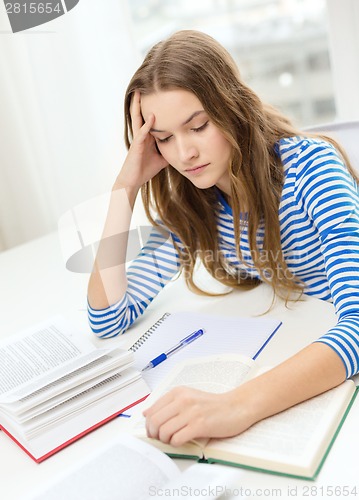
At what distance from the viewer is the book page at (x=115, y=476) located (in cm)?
72

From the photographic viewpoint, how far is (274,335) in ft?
3.48

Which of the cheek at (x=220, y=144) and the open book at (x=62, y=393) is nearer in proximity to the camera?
the open book at (x=62, y=393)

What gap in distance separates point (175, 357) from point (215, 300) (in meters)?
0.25

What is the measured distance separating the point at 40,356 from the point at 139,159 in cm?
46

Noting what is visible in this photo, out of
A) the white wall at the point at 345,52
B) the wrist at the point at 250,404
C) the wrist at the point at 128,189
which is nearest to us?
the wrist at the point at 250,404

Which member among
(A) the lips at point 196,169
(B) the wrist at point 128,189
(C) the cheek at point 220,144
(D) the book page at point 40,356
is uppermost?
(C) the cheek at point 220,144

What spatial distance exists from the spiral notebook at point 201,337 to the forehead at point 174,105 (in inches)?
14.0

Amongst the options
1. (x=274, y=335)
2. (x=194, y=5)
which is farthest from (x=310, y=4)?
(x=274, y=335)

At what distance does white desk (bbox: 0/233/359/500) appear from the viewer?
2.35ft

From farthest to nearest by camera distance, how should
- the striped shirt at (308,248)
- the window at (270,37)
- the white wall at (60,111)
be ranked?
1. the window at (270,37)
2. the white wall at (60,111)
3. the striped shirt at (308,248)

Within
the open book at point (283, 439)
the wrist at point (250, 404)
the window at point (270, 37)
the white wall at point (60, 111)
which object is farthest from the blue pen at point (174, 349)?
the window at point (270, 37)

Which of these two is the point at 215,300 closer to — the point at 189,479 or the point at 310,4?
the point at 189,479

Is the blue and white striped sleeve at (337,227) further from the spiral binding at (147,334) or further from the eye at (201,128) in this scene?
the spiral binding at (147,334)

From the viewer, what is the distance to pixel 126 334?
1.23 m
